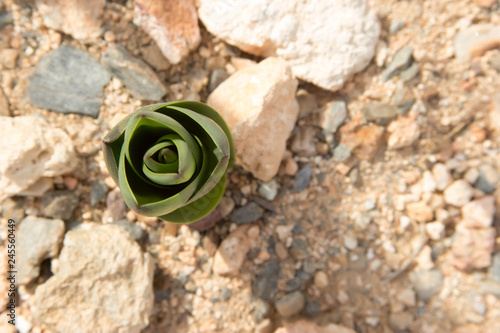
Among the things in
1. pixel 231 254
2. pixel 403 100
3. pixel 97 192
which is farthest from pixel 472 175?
pixel 97 192

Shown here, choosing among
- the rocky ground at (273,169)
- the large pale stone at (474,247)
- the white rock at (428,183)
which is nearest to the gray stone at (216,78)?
the rocky ground at (273,169)

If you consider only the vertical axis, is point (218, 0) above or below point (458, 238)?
above

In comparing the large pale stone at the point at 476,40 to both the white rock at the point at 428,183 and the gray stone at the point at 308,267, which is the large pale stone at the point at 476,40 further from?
the gray stone at the point at 308,267

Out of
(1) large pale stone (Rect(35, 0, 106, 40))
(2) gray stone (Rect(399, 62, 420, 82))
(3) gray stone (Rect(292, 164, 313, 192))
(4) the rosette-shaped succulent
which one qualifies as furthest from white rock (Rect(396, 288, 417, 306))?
(1) large pale stone (Rect(35, 0, 106, 40))

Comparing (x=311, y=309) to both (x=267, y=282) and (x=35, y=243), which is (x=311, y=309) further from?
(x=35, y=243)

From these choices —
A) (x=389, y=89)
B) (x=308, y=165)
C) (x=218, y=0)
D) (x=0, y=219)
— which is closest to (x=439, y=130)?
(x=389, y=89)

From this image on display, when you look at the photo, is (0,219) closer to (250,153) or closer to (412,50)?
(250,153)
